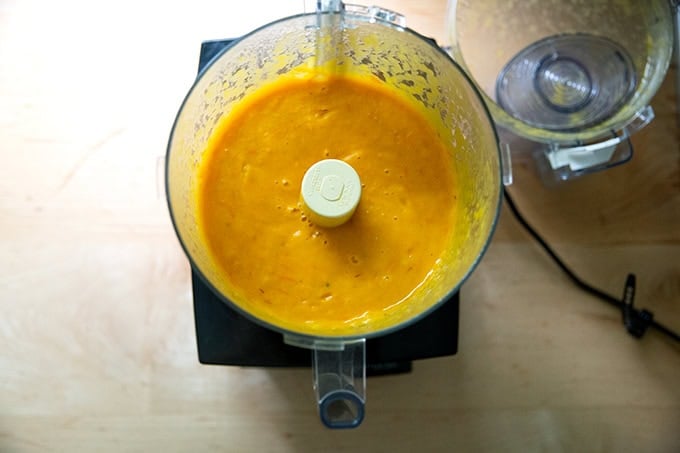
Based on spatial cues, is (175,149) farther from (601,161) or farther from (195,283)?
(601,161)

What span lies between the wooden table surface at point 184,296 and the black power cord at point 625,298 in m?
0.01

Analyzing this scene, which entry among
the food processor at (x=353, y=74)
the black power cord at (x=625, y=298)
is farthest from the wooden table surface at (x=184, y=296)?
the food processor at (x=353, y=74)

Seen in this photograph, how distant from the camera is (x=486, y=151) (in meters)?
0.54

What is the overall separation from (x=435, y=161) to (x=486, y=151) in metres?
0.09

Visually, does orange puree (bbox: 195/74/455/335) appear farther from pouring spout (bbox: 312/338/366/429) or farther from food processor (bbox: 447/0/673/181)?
food processor (bbox: 447/0/673/181)

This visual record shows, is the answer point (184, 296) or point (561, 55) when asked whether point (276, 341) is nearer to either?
point (184, 296)

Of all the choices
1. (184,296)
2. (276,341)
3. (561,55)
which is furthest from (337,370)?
(561,55)

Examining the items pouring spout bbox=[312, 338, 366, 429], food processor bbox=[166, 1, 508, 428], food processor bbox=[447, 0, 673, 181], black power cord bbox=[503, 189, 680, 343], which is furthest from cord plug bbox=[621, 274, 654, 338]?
pouring spout bbox=[312, 338, 366, 429]

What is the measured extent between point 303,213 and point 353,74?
17 centimetres

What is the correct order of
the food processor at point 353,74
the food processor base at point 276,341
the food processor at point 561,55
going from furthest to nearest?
the food processor at point 561,55 → the food processor base at point 276,341 → the food processor at point 353,74

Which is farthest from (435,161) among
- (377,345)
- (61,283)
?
(61,283)

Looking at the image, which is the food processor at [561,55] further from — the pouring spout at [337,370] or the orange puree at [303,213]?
the pouring spout at [337,370]

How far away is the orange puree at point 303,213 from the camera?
58 cm

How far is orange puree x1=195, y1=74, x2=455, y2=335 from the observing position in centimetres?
58
